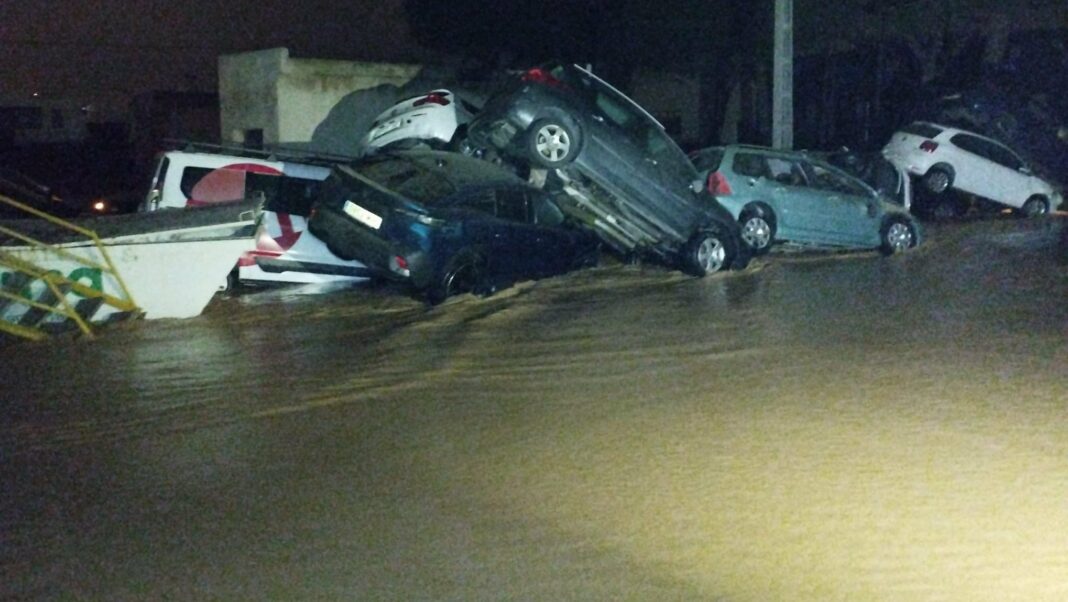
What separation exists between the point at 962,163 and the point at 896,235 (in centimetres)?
518

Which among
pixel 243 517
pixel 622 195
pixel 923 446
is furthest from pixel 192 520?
pixel 622 195

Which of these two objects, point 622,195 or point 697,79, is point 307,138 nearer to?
point 622,195

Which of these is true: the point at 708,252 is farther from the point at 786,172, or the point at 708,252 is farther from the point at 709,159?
the point at 786,172

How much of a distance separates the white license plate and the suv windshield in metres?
2.89

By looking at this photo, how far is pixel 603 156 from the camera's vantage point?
46.5ft

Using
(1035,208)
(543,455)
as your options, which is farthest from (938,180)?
(543,455)

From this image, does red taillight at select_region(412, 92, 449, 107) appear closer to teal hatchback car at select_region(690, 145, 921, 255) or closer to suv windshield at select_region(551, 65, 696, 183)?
suv windshield at select_region(551, 65, 696, 183)

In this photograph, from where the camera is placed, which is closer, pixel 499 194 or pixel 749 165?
pixel 499 194

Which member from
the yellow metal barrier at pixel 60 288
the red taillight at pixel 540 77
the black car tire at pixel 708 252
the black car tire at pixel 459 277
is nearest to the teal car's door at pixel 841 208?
the black car tire at pixel 708 252

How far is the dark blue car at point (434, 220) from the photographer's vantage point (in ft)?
41.2

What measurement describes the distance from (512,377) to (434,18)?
24.4 metres

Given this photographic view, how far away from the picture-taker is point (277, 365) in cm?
1046

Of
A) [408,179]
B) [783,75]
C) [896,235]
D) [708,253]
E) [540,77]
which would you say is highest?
[540,77]

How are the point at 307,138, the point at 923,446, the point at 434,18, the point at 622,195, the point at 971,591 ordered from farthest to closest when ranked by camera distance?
the point at 434,18, the point at 307,138, the point at 622,195, the point at 923,446, the point at 971,591
